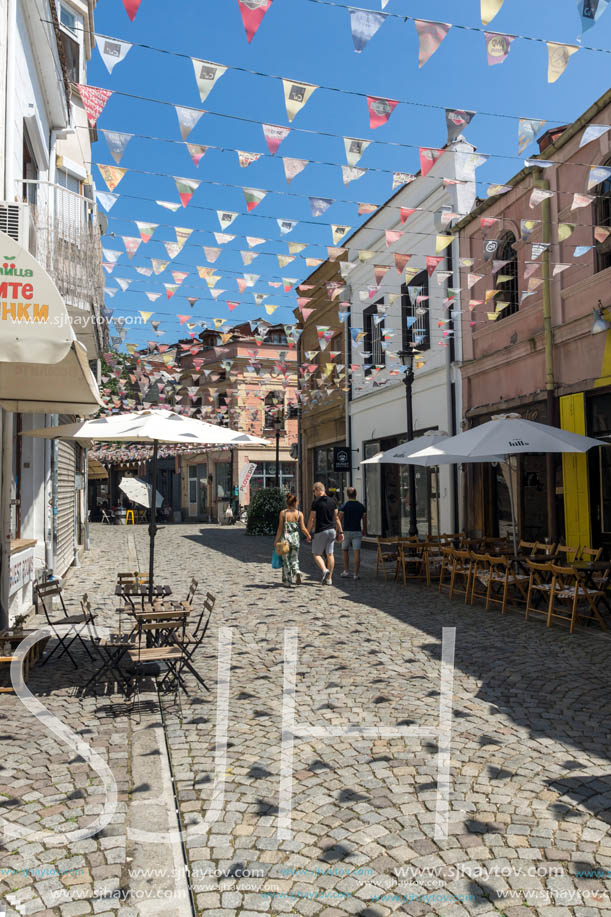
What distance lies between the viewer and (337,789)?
3.83 m

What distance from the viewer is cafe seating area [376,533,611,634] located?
817cm

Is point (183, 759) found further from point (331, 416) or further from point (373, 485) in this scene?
point (331, 416)

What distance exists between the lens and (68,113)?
11.1 m

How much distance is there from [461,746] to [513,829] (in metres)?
1.11

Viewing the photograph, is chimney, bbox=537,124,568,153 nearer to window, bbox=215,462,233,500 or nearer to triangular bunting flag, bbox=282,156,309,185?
triangular bunting flag, bbox=282,156,309,185

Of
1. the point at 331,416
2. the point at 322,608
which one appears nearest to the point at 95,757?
the point at 322,608

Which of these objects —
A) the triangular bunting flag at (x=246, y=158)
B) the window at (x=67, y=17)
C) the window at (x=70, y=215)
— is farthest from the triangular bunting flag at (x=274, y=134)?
the window at (x=67, y=17)

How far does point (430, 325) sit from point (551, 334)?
4947 mm

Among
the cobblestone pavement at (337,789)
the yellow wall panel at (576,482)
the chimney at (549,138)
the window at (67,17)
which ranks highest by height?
the window at (67,17)

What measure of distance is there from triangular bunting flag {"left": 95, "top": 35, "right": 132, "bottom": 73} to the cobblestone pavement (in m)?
5.12

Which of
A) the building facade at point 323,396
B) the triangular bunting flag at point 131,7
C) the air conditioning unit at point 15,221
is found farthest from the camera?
the building facade at point 323,396

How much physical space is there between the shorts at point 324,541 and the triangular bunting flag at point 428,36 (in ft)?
27.5

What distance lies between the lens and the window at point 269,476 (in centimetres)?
3953

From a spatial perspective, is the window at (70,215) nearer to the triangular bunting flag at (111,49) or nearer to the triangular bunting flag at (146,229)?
the triangular bunting flag at (146,229)
